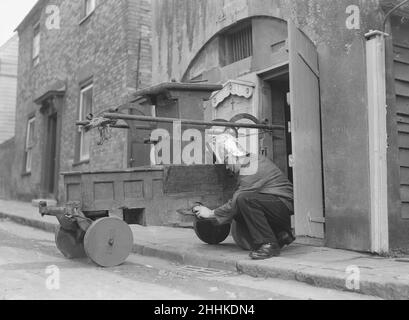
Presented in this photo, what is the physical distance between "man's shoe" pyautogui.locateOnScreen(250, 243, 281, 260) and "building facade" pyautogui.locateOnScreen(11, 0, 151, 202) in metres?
4.58

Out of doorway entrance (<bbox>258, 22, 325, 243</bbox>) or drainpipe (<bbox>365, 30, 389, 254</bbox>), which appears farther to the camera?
doorway entrance (<bbox>258, 22, 325, 243</bbox>)

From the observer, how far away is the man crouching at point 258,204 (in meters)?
5.50

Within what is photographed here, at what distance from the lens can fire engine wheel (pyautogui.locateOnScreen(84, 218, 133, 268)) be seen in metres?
5.41

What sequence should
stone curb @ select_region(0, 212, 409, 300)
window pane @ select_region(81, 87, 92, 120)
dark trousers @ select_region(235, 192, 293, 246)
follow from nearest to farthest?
stone curb @ select_region(0, 212, 409, 300), dark trousers @ select_region(235, 192, 293, 246), window pane @ select_region(81, 87, 92, 120)

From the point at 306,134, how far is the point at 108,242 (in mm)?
2744

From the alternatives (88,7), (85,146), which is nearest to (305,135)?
(85,146)

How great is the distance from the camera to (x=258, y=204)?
5543 mm

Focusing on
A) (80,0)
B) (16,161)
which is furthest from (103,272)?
Answer: (16,161)

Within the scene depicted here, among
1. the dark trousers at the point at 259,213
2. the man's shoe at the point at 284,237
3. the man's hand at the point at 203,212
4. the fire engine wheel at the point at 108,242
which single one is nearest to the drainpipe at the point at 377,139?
the man's shoe at the point at 284,237

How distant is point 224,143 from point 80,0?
31.6 ft

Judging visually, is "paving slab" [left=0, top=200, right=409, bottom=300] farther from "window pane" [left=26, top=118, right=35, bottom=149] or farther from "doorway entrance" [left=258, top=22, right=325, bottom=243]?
"window pane" [left=26, top=118, right=35, bottom=149]

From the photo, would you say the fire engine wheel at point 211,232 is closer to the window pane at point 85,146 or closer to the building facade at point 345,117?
the building facade at point 345,117

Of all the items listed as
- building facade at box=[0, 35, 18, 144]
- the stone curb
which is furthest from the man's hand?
building facade at box=[0, 35, 18, 144]

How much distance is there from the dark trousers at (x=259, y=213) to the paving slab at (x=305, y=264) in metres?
0.27
